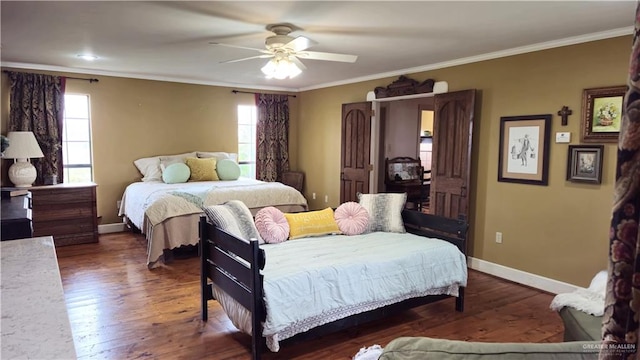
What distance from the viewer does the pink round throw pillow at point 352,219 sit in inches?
138

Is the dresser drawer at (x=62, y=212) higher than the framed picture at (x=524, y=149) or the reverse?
the reverse

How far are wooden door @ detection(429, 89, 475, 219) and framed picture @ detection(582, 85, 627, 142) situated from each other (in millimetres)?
1086

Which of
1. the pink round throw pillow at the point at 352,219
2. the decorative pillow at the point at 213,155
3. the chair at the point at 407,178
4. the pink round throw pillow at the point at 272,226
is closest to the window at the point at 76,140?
the decorative pillow at the point at 213,155

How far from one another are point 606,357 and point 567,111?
3.65 metres

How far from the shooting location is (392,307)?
2904 mm

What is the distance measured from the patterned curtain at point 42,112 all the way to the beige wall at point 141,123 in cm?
19

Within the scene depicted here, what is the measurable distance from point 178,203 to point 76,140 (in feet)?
7.76

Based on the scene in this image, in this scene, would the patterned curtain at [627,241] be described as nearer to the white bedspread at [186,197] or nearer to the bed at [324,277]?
the bed at [324,277]

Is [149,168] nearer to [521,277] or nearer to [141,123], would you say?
Result: [141,123]

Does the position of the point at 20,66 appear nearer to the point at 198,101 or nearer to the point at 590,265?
the point at 198,101

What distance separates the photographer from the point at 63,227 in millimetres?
5039

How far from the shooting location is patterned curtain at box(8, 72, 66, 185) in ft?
16.7

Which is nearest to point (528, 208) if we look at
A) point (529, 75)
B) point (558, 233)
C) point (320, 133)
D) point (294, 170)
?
point (558, 233)

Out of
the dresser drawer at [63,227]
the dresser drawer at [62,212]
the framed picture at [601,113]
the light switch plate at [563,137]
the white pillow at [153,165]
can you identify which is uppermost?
the framed picture at [601,113]
